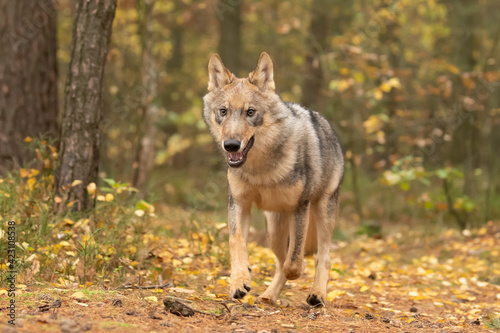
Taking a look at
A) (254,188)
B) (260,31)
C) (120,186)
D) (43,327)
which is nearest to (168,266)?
(120,186)

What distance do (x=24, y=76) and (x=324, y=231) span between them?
4.94 meters

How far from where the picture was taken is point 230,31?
1566 cm

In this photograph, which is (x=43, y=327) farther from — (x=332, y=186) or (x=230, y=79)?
(x=332, y=186)

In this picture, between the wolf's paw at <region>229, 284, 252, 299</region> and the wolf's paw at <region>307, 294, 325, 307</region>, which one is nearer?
the wolf's paw at <region>229, 284, 252, 299</region>

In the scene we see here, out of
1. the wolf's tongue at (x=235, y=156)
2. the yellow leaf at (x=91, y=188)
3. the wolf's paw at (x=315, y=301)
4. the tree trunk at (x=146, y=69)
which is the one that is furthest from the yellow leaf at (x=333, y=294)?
the tree trunk at (x=146, y=69)

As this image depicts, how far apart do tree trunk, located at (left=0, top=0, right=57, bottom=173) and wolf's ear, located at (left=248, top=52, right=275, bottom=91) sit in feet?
11.9

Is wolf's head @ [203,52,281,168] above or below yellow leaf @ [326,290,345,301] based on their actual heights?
above

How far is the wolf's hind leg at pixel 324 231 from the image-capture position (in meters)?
5.90

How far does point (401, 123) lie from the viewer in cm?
1272

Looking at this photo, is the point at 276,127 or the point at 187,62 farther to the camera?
the point at 187,62

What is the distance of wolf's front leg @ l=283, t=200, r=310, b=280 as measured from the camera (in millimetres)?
5438

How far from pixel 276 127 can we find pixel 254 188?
25.2 inches

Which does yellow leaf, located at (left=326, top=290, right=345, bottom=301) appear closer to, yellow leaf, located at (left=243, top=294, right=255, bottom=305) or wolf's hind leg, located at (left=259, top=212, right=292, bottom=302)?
wolf's hind leg, located at (left=259, top=212, right=292, bottom=302)

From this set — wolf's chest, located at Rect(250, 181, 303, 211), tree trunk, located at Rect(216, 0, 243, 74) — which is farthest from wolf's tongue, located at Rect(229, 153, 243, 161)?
tree trunk, located at Rect(216, 0, 243, 74)
